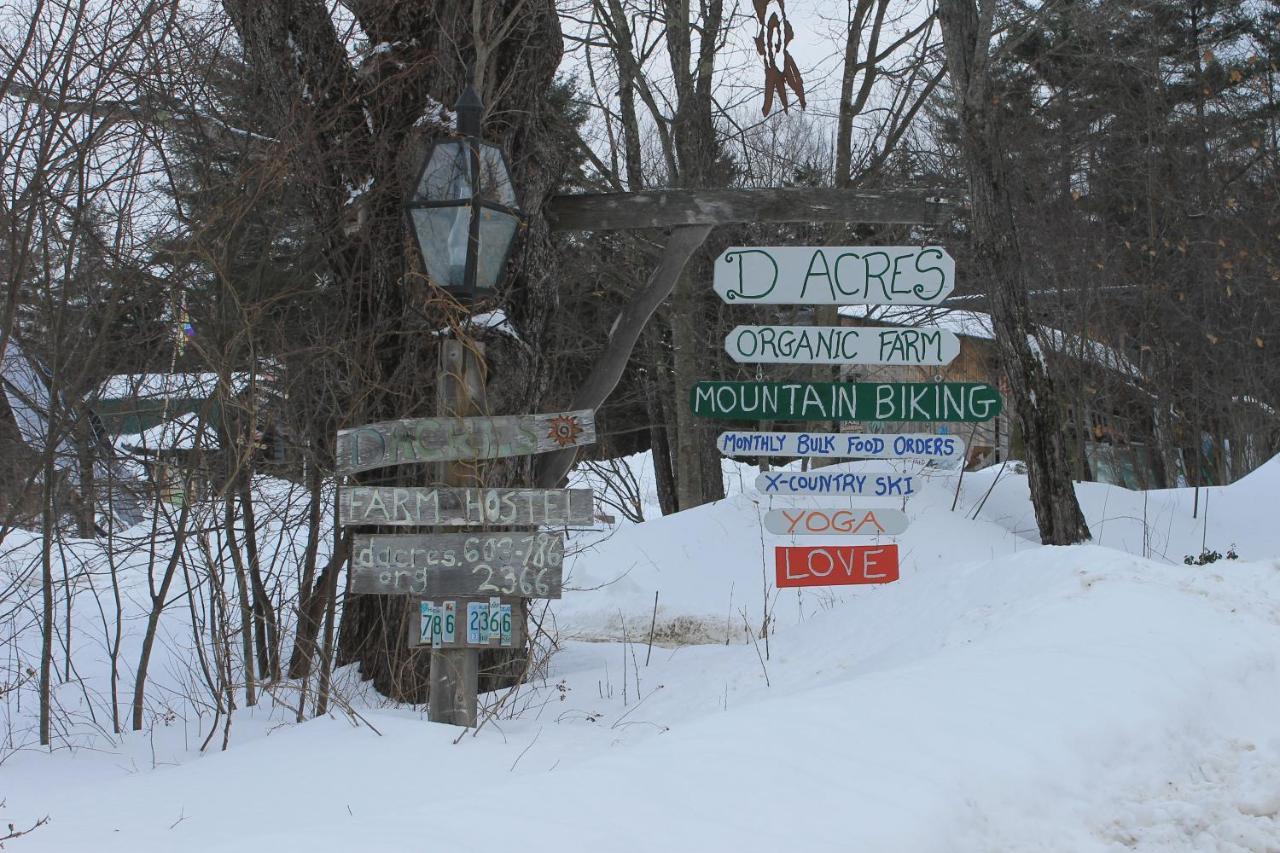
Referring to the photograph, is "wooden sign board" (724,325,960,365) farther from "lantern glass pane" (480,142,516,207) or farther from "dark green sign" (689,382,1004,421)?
"lantern glass pane" (480,142,516,207)

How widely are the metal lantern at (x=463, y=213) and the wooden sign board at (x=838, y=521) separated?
281cm

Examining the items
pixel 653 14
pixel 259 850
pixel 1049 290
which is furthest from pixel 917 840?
pixel 1049 290

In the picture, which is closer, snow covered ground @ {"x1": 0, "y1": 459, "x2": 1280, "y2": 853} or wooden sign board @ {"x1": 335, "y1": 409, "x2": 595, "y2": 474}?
snow covered ground @ {"x1": 0, "y1": 459, "x2": 1280, "y2": 853}

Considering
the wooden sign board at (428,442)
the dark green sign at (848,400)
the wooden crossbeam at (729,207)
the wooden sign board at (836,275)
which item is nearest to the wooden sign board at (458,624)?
the wooden sign board at (428,442)

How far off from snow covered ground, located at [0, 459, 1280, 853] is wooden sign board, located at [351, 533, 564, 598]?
0.58 metres

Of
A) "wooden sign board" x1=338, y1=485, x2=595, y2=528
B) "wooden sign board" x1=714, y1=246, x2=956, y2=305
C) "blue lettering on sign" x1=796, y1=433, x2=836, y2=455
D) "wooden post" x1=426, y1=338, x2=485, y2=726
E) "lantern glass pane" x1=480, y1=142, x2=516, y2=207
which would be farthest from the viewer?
"blue lettering on sign" x1=796, y1=433, x2=836, y2=455

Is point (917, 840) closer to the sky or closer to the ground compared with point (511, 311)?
closer to the ground

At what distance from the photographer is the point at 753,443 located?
22.1 ft

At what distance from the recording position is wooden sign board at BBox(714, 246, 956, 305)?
6.59m

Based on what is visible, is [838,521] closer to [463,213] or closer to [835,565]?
[835,565]

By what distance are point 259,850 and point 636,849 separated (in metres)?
0.94


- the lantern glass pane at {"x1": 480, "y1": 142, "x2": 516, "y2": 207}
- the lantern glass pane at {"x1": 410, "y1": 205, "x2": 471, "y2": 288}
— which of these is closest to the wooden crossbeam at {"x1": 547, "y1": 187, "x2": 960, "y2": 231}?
the lantern glass pane at {"x1": 480, "y1": 142, "x2": 516, "y2": 207}

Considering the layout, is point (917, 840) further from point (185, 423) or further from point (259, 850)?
point (185, 423)

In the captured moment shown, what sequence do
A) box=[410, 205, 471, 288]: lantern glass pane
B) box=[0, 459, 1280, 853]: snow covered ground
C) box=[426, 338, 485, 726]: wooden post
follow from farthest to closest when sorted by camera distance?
1. box=[426, 338, 485, 726]: wooden post
2. box=[410, 205, 471, 288]: lantern glass pane
3. box=[0, 459, 1280, 853]: snow covered ground
